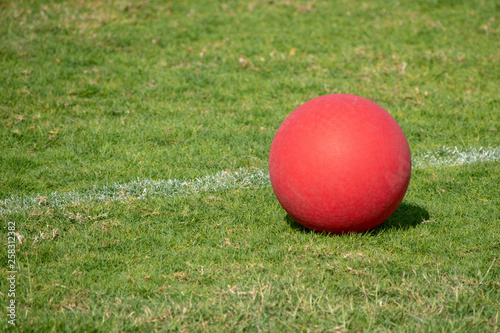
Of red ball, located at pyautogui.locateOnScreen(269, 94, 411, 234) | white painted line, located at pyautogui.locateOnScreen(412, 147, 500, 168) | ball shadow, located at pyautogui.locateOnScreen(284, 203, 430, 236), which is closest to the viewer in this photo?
red ball, located at pyautogui.locateOnScreen(269, 94, 411, 234)

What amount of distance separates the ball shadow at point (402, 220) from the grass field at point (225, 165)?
0.08ft

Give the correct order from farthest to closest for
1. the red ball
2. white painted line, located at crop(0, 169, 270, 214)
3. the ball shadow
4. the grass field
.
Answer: white painted line, located at crop(0, 169, 270, 214)
the ball shadow
the red ball
the grass field

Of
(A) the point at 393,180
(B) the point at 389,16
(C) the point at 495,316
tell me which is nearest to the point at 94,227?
(A) the point at 393,180

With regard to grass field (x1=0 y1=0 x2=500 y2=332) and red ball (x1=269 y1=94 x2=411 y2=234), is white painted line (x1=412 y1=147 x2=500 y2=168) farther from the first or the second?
red ball (x1=269 y1=94 x2=411 y2=234)

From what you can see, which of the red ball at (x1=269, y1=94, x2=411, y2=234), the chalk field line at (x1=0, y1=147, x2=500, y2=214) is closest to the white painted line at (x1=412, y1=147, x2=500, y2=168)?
the chalk field line at (x1=0, y1=147, x2=500, y2=214)

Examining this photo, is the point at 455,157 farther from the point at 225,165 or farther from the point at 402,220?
the point at 225,165

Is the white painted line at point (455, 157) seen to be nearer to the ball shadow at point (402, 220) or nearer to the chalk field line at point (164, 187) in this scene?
the chalk field line at point (164, 187)

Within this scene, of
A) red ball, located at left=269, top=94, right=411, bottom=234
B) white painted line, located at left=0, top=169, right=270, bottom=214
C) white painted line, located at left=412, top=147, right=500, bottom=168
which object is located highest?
red ball, located at left=269, top=94, right=411, bottom=234

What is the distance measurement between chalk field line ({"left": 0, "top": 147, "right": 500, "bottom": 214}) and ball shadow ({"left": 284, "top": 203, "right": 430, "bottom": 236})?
3.40ft

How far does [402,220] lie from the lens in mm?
5141

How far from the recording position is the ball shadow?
4963 millimetres

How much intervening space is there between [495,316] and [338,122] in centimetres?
184

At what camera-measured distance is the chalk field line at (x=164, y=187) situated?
546cm

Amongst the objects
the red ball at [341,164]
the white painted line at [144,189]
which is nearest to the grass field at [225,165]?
the white painted line at [144,189]
